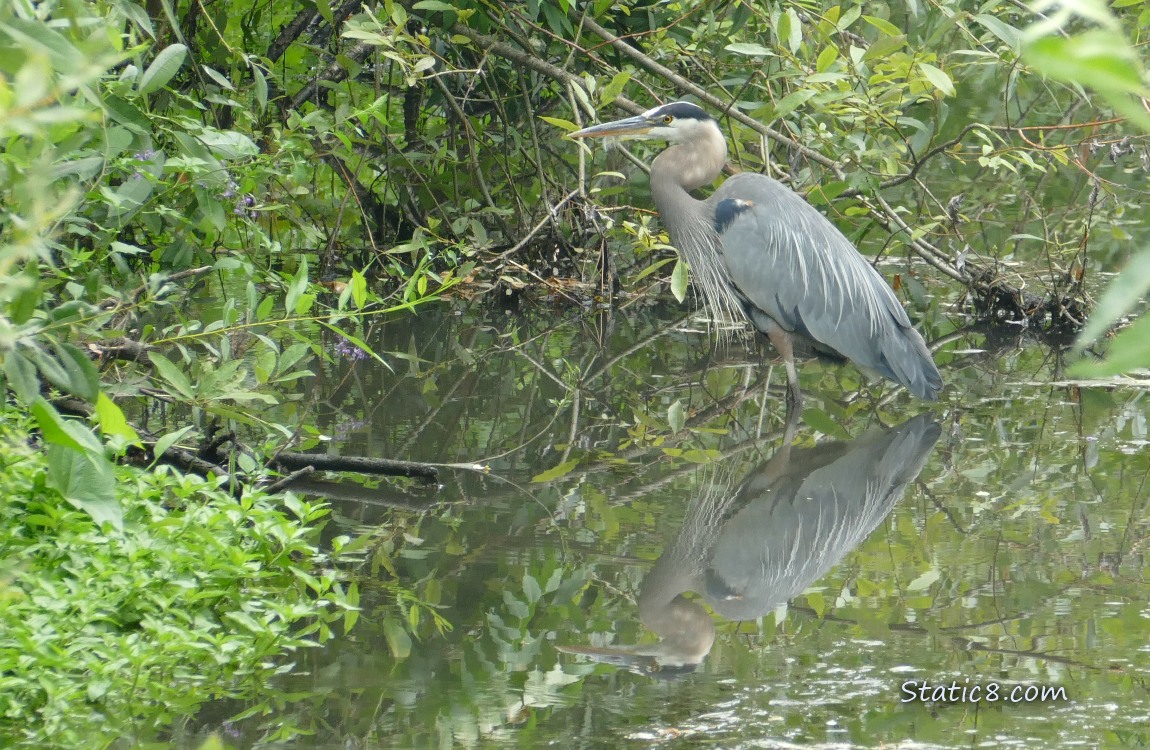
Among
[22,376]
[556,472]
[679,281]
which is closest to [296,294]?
[22,376]

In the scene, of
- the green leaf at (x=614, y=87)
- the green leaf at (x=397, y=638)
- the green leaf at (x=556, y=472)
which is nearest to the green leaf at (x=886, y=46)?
the green leaf at (x=614, y=87)

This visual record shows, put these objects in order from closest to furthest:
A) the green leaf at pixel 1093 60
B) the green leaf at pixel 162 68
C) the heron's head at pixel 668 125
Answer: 1. the green leaf at pixel 1093 60
2. the green leaf at pixel 162 68
3. the heron's head at pixel 668 125

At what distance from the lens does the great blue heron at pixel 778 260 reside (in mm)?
5812

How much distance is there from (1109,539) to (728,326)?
3235 millimetres

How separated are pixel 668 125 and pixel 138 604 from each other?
3915mm

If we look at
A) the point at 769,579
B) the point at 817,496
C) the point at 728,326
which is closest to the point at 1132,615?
the point at 769,579

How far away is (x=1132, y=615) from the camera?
312 cm

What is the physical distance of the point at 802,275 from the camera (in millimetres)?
5930

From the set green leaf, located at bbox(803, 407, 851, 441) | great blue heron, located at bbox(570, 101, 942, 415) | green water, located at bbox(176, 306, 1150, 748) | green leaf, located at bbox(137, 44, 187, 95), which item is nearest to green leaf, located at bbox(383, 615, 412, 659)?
green water, located at bbox(176, 306, 1150, 748)

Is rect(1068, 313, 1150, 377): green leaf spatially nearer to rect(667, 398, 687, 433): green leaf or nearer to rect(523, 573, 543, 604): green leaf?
rect(523, 573, 543, 604): green leaf

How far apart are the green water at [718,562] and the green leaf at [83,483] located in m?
0.45

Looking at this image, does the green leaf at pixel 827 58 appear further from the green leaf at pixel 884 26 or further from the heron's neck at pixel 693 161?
the heron's neck at pixel 693 161

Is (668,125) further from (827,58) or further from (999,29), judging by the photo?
(999,29)

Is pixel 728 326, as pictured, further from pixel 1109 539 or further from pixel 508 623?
pixel 508 623
